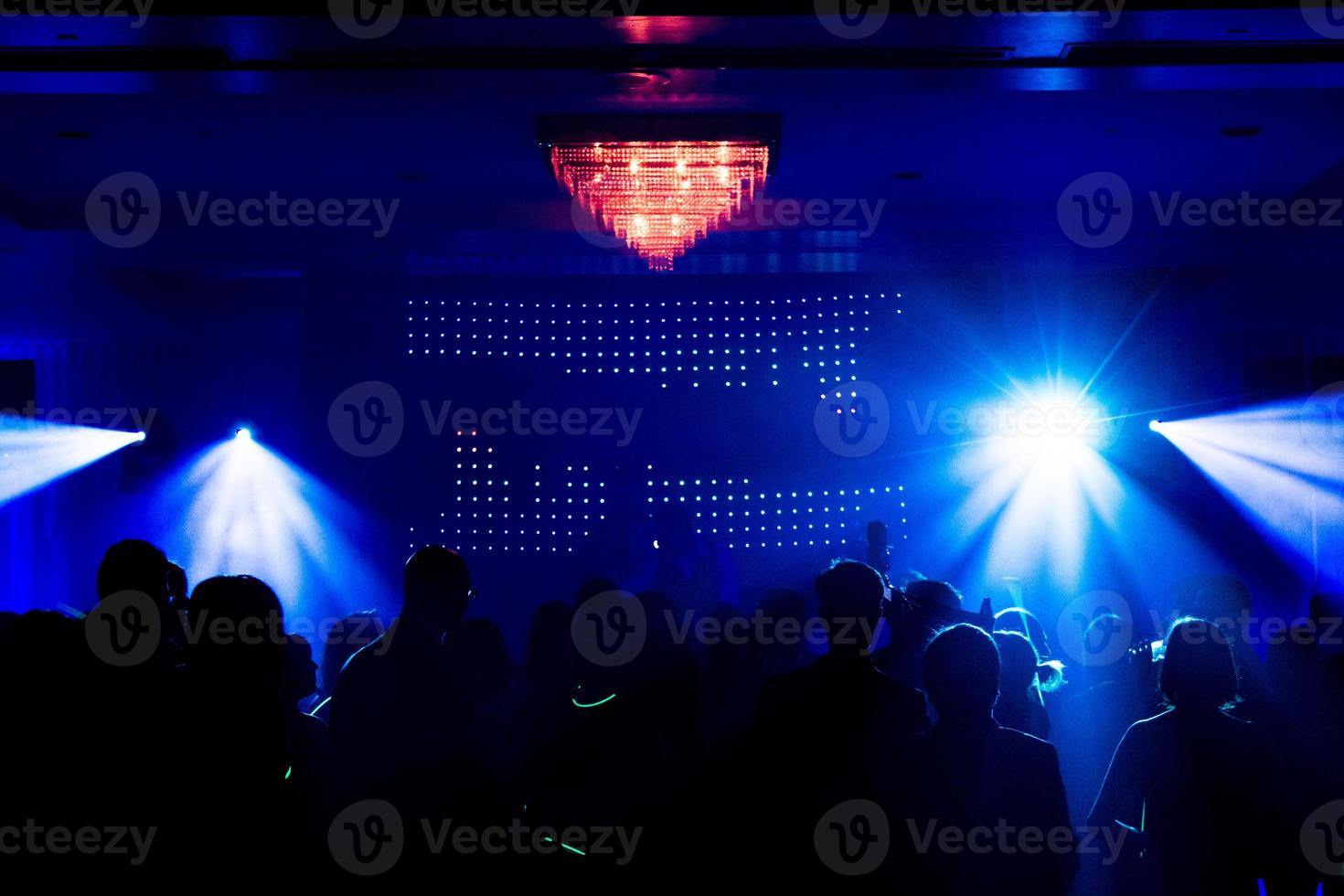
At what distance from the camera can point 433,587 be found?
313 centimetres

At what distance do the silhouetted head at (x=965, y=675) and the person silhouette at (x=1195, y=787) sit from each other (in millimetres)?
695

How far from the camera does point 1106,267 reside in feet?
26.9

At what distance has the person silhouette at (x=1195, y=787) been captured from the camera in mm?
2699

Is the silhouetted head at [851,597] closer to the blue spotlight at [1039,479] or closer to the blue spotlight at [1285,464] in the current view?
the blue spotlight at [1039,479]

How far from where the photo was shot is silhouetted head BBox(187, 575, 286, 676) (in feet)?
8.00

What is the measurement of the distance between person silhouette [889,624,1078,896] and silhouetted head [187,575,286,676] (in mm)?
1500

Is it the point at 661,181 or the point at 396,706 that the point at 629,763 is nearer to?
the point at 396,706

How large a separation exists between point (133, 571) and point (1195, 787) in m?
2.92

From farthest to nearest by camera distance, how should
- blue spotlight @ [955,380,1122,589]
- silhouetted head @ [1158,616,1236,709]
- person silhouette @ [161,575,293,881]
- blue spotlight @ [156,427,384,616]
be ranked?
blue spotlight @ [156,427,384,616] → blue spotlight @ [955,380,1122,589] → silhouetted head @ [1158,616,1236,709] → person silhouette @ [161,575,293,881]

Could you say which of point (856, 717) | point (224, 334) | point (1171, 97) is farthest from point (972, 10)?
point (224, 334)

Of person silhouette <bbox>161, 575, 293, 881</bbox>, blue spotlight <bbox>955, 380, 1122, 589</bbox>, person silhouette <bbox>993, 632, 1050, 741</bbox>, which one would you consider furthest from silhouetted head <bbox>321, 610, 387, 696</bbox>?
blue spotlight <bbox>955, 380, 1122, 589</bbox>

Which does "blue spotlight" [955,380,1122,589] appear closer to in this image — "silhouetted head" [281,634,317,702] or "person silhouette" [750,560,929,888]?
"person silhouette" [750,560,929,888]

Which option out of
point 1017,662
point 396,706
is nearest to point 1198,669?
point 1017,662

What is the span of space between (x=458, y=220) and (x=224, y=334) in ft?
14.0
